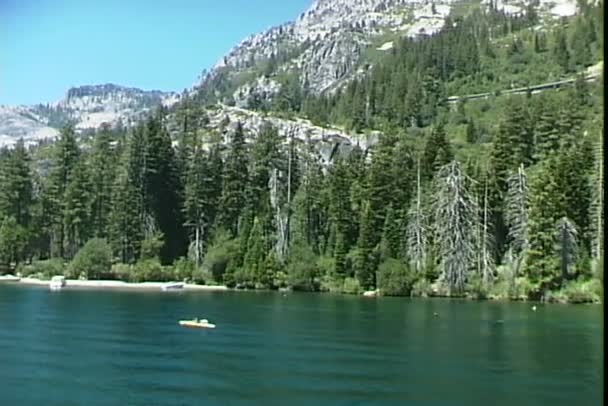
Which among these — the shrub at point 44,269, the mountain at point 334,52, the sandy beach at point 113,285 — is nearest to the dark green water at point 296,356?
the sandy beach at point 113,285

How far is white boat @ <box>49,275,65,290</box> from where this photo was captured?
38888mm

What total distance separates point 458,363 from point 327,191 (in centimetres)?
2657

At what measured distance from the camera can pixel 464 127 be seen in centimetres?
5519

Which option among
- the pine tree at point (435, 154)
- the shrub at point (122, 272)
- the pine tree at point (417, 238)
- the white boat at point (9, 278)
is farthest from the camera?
the shrub at point (122, 272)

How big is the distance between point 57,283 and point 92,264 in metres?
4.39

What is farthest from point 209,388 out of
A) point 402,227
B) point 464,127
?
point 464,127

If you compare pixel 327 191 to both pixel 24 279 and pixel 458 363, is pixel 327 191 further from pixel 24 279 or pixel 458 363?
pixel 458 363

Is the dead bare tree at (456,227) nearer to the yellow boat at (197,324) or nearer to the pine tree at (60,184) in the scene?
the yellow boat at (197,324)

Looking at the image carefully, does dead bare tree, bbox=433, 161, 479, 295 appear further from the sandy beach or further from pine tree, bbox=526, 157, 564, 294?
the sandy beach

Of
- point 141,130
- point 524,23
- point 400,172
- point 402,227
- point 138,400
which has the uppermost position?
point 524,23

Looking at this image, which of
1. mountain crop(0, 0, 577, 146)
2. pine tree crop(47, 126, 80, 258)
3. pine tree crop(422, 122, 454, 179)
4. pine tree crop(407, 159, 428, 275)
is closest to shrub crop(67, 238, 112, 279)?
pine tree crop(47, 126, 80, 258)

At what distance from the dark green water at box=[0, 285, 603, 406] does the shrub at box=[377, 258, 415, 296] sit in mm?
7362

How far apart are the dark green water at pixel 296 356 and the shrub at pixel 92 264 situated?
14.6 metres

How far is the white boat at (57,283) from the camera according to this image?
38888 millimetres
